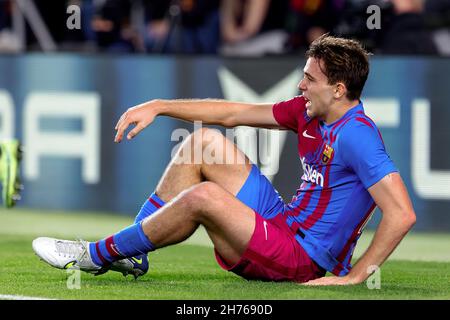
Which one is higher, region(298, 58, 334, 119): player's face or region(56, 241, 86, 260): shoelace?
region(298, 58, 334, 119): player's face

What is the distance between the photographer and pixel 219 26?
11578 millimetres

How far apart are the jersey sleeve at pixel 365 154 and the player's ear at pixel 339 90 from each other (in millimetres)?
214

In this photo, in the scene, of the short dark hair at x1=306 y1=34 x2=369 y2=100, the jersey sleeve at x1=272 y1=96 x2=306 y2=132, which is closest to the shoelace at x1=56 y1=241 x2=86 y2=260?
the jersey sleeve at x1=272 y1=96 x2=306 y2=132

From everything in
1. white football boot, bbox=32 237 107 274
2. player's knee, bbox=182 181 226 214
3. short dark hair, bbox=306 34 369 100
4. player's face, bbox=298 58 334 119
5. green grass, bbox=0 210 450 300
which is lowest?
green grass, bbox=0 210 450 300

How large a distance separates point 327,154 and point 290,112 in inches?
21.4

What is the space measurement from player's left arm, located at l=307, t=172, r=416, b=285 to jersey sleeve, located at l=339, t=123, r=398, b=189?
5 cm

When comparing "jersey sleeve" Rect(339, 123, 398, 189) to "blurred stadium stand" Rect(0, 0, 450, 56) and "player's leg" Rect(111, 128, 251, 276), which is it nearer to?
"player's leg" Rect(111, 128, 251, 276)

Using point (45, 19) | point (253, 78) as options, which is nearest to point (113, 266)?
point (253, 78)

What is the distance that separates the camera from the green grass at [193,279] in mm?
5977

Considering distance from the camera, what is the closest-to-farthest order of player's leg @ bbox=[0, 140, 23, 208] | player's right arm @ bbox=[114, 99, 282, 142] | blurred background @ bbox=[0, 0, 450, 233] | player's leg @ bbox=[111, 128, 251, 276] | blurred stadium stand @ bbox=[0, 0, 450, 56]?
player's leg @ bbox=[111, 128, 251, 276] < player's right arm @ bbox=[114, 99, 282, 142] < player's leg @ bbox=[0, 140, 23, 208] < blurred background @ bbox=[0, 0, 450, 233] < blurred stadium stand @ bbox=[0, 0, 450, 56]

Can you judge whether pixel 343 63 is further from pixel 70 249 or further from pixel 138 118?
pixel 70 249

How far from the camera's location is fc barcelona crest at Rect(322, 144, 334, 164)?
20.5ft

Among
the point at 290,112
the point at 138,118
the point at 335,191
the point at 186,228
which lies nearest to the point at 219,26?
the point at 290,112

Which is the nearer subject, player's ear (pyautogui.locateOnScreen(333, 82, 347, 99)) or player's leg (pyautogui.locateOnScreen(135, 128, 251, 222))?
player's ear (pyautogui.locateOnScreen(333, 82, 347, 99))
